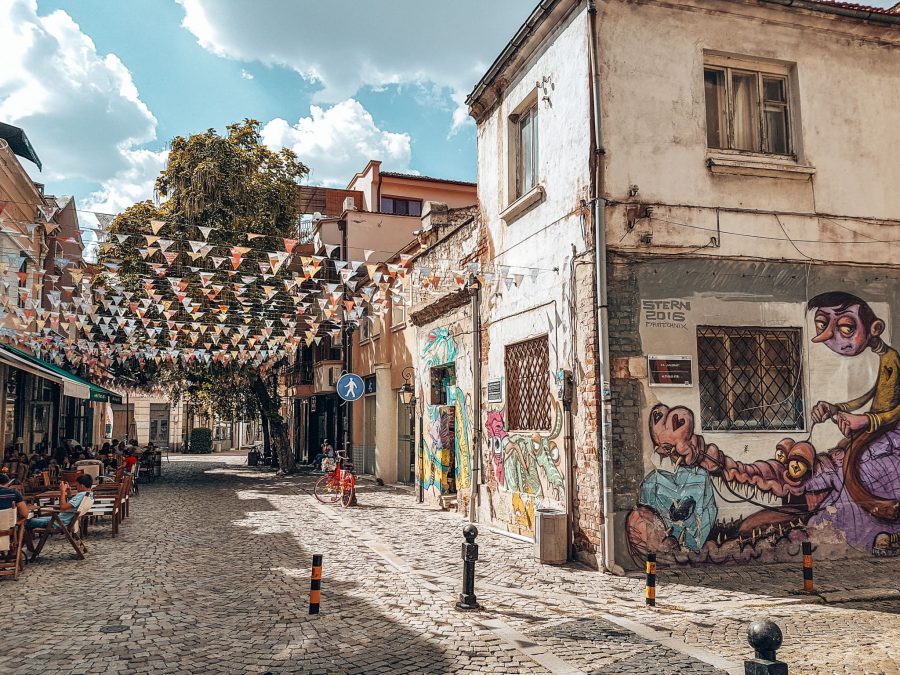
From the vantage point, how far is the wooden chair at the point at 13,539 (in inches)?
338

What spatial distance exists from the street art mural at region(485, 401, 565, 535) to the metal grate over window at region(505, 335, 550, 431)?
0.71 feet

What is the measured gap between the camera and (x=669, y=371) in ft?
31.2

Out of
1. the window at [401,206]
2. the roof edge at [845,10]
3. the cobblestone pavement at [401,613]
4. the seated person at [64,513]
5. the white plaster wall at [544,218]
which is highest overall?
the window at [401,206]

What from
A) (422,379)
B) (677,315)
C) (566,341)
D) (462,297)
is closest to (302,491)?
(422,379)

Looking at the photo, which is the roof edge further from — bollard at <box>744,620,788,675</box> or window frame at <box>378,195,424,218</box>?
window frame at <box>378,195,424,218</box>

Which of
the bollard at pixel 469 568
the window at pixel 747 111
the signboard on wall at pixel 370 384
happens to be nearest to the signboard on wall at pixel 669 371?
the window at pixel 747 111

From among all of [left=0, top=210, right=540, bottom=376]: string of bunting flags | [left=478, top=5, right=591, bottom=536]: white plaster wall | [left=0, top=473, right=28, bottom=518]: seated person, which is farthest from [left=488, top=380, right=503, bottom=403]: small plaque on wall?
[left=0, top=473, right=28, bottom=518]: seated person

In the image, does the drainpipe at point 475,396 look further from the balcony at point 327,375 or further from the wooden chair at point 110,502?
the balcony at point 327,375

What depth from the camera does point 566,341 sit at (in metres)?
10.3

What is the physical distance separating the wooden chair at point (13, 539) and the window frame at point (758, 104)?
10.4 m

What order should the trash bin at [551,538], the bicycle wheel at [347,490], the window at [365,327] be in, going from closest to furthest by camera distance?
the trash bin at [551,538], the bicycle wheel at [347,490], the window at [365,327]

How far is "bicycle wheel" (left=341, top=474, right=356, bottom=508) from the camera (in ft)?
53.8

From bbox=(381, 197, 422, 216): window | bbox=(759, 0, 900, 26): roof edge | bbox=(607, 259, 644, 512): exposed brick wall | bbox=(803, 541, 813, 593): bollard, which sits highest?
bbox=(381, 197, 422, 216): window

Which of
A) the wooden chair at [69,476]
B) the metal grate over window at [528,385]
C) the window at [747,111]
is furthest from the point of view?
the wooden chair at [69,476]
